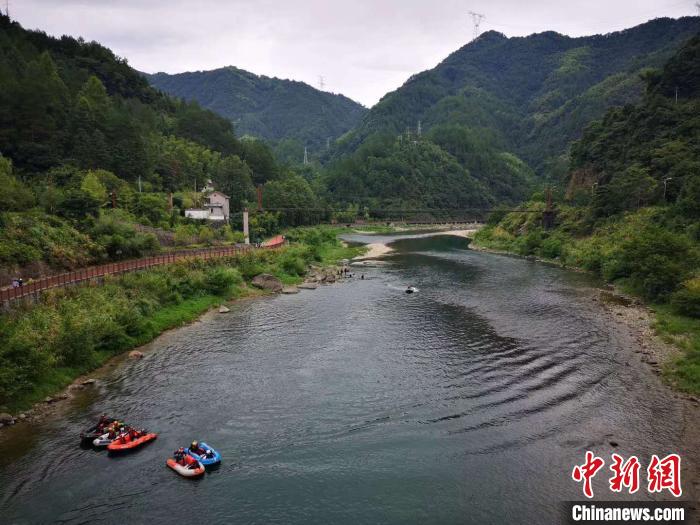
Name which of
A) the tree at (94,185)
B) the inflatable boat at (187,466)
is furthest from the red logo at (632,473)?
the tree at (94,185)

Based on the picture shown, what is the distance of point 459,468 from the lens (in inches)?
819

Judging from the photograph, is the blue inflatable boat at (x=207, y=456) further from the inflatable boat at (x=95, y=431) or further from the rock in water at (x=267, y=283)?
the rock in water at (x=267, y=283)

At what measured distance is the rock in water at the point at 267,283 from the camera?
56.6m

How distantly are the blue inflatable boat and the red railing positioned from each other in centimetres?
1787

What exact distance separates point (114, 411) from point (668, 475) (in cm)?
2580

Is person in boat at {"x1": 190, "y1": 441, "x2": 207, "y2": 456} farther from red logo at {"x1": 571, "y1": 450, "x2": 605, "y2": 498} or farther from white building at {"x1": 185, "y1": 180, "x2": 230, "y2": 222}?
white building at {"x1": 185, "y1": 180, "x2": 230, "y2": 222}

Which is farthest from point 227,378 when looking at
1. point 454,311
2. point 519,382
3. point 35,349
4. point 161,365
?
point 454,311

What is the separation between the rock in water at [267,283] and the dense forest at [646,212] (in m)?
37.4

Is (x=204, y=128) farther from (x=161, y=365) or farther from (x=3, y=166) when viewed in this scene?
(x=161, y=365)

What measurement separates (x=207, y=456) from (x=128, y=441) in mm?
4154

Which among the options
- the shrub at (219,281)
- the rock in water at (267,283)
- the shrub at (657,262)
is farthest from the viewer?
the rock in water at (267,283)

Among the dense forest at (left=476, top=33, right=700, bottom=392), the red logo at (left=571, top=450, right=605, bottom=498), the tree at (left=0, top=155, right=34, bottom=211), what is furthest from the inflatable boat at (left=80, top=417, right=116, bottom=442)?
the tree at (left=0, top=155, right=34, bottom=211)

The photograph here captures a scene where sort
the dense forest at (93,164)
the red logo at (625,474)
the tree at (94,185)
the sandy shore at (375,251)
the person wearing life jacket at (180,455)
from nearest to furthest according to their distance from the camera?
the red logo at (625,474), the person wearing life jacket at (180,455), the dense forest at (93,164), the tree at (94,185), the sandy shore at (375,251)

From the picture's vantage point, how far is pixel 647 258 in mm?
46594
